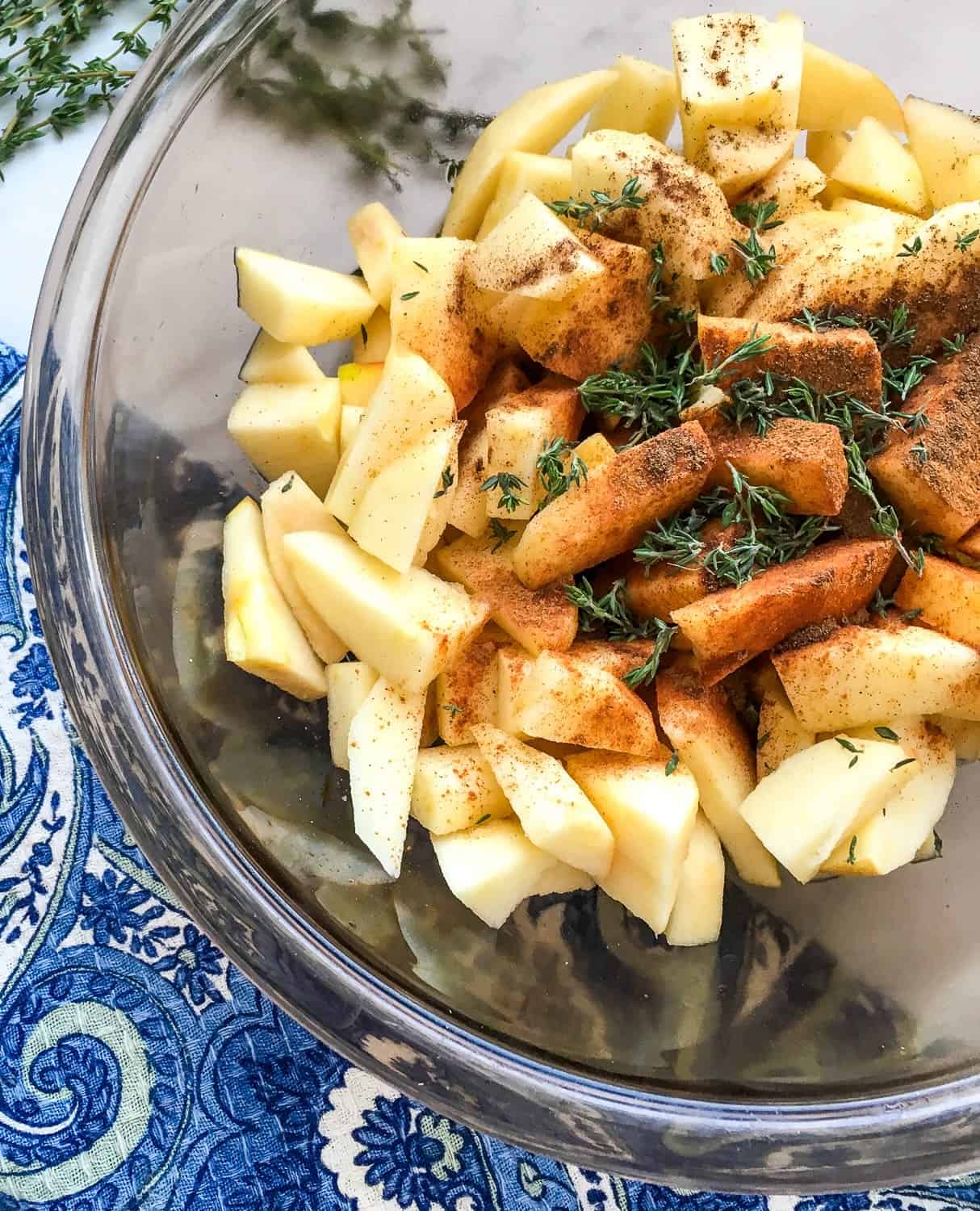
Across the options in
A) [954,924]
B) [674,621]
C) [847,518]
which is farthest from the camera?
[954,924]

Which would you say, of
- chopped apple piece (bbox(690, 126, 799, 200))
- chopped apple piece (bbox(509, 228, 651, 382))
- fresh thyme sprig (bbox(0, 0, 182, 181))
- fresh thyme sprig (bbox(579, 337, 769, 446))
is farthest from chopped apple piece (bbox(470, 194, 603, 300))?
Result: fresh thyme sprig (bbox(0, 0, 182, 181))

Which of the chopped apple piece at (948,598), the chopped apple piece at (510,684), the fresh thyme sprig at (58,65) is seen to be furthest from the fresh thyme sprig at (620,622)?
the fresh thyme sprig at (58,65)

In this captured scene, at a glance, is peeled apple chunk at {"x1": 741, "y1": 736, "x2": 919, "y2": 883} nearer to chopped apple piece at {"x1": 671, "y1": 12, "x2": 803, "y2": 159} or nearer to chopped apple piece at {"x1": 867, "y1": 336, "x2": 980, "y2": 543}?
chopped apple piece at {"x1": 867, "y1": 336, "x2": 980, "y2": 543}

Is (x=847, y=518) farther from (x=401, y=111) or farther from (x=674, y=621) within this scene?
(x=401, y=111)

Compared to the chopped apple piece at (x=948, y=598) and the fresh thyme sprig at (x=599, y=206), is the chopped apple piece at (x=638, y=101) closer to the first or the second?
the fresh thyme sprig at (x=599, y=206)

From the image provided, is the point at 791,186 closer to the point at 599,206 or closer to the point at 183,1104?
the point at 599,206

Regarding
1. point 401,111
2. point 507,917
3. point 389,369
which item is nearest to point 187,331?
point 389,369
